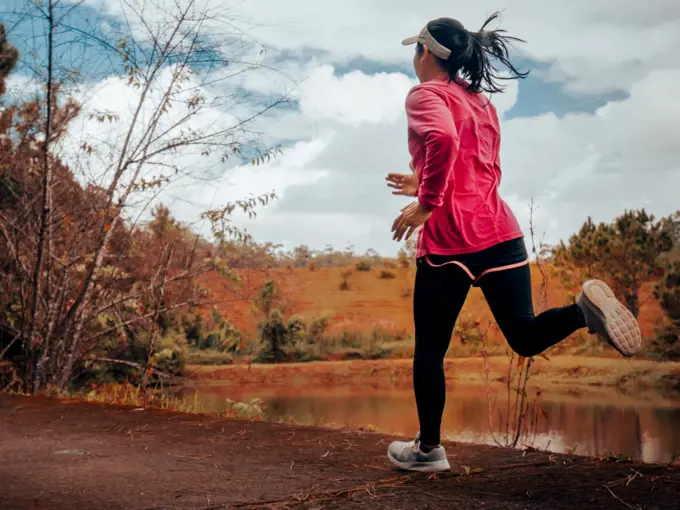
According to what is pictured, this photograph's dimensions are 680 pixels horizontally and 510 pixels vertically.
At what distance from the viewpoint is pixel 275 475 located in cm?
317

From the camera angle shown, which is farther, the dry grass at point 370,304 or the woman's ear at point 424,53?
the dry grass at point 370,304

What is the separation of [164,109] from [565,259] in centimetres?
845

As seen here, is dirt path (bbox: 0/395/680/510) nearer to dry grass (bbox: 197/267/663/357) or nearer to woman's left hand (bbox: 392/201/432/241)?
woman's left hand (bbox: 392/201/432/241)

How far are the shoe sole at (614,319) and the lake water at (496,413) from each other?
3591 mm

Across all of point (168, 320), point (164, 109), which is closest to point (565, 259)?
point (168, 320)

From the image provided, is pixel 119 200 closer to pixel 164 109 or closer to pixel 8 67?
pixel 164 109

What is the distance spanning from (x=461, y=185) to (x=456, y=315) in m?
0.50

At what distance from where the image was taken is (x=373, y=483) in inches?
117

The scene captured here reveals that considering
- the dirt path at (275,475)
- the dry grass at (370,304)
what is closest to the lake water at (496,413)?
the dry grass at (370,304)

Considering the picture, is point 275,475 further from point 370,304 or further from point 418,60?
point 370,304

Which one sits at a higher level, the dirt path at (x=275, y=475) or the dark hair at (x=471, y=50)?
the dark hair at (x=471, y=50)

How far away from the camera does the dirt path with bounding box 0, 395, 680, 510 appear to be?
2.72 meters

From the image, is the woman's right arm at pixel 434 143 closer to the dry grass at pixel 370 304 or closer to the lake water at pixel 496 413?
the lake water at pixel 496 413

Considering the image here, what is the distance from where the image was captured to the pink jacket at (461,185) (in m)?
2.89
